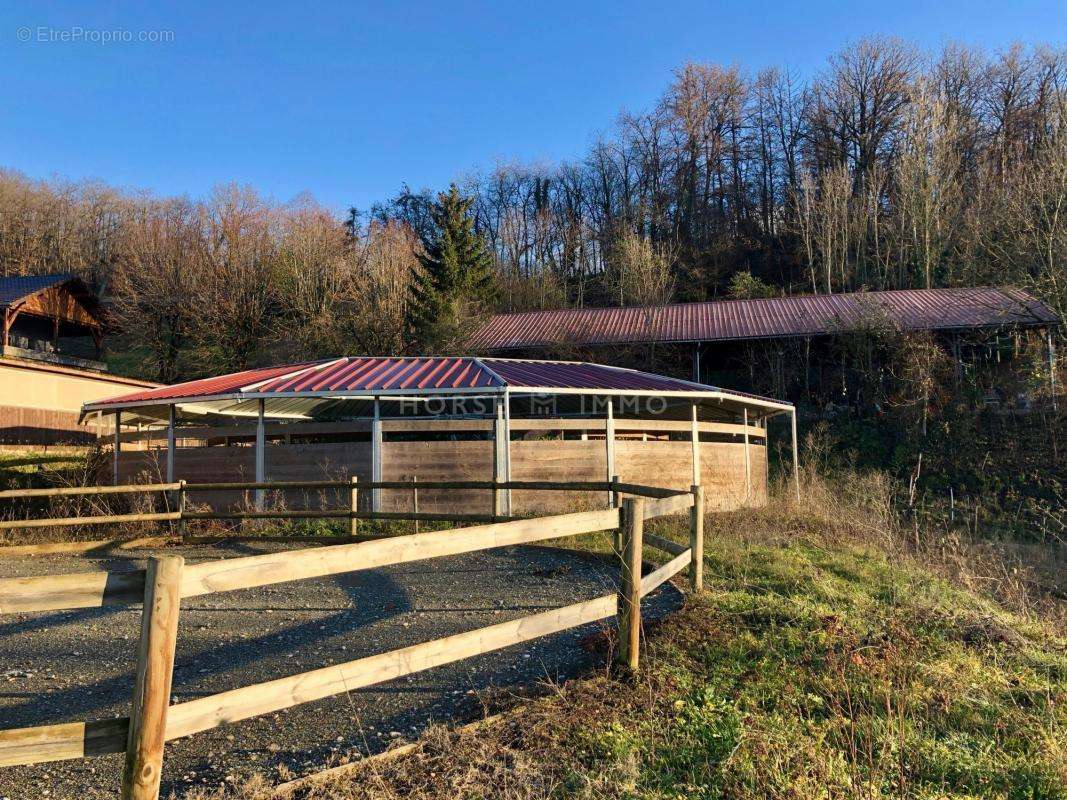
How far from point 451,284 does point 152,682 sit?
27.9m

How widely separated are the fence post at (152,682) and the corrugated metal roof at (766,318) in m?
24.6

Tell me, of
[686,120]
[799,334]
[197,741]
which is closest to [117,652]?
[197,741]

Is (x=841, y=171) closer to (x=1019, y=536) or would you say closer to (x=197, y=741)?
(x=1019, y=536)

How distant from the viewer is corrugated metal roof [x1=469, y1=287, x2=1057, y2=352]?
2395 centimetres

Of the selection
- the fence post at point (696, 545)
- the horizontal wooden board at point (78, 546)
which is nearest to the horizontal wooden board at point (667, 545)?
the fence post at point (696, 545)

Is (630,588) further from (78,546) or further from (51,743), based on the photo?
(78,546)

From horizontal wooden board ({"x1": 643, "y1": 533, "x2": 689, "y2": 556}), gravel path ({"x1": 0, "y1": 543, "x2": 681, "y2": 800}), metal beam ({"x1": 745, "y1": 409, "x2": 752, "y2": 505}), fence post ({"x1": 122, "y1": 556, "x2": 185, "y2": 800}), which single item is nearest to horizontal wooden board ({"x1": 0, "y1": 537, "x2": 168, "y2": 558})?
gravel path ({"x1": 0, "y1": 543, "x2": 681, "y2": 800})

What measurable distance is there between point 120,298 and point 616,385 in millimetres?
29256

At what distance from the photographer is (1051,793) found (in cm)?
338

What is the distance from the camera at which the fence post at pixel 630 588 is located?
454 cm

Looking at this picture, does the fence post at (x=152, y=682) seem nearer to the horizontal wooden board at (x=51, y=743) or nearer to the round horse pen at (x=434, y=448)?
the horizontal wooden board at (x=51, y=743)

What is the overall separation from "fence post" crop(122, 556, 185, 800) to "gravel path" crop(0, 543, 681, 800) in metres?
0.75

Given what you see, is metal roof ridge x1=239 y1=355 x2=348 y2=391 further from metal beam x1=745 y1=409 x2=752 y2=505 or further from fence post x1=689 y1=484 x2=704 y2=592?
metal beam x1=745 y1=409 x2=752 y2=505

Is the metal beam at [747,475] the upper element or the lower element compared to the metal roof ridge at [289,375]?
lower
